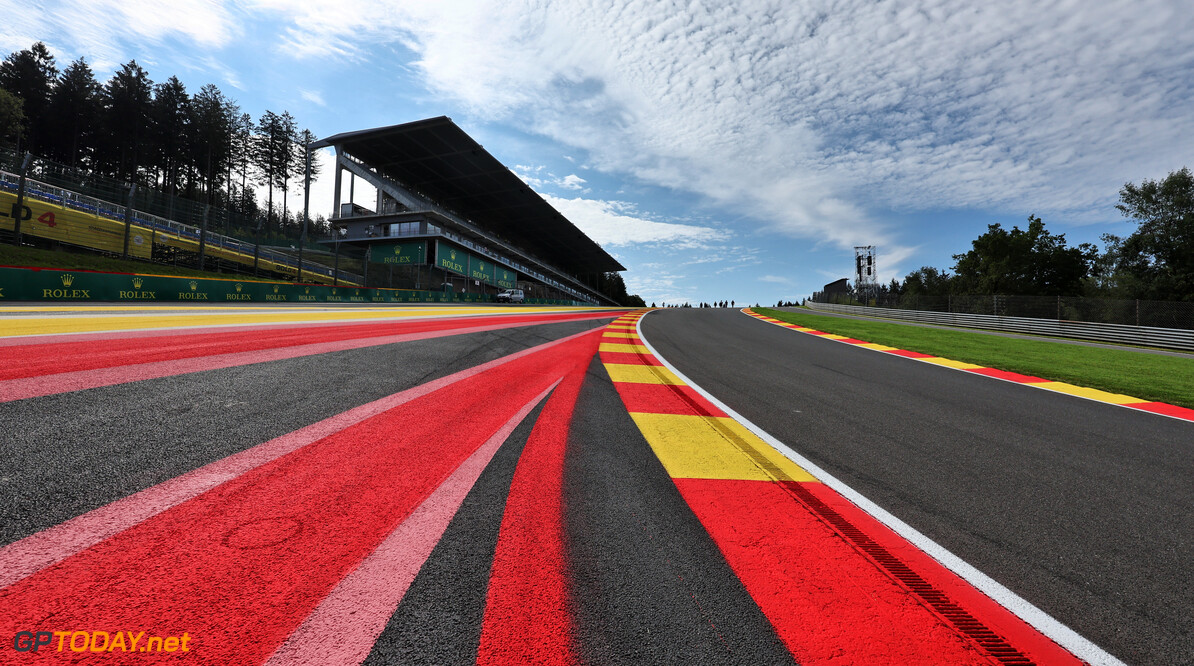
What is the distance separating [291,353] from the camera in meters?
5.23

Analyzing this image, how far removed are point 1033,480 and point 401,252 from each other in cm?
4582

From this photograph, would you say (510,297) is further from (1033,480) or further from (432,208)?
(1033,480)

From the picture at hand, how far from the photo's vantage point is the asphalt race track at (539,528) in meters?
1.30

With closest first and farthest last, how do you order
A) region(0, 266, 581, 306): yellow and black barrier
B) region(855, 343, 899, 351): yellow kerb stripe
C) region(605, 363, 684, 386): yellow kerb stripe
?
region(605, 363, 684, 386): yellow kerb stripe
region(855, 343, 899, 351): yellow kerb stripe
region(0, 266, 581, 306): yellow and black barrier

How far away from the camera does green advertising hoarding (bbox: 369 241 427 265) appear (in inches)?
1606

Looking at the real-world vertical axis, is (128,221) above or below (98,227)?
above

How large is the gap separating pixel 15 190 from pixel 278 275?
11.1 m

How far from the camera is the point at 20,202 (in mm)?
14320

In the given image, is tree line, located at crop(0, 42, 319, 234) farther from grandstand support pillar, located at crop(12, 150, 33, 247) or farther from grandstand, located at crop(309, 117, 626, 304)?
grandstand support pillar, located at crop(12, 150, 33, 247)

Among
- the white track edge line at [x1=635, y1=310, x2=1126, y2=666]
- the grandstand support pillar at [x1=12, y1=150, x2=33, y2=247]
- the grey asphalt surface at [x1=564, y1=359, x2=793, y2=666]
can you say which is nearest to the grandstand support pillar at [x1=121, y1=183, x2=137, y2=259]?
the grandstand support pillar at [x1=12, y1=150, x2=33, y2=247]

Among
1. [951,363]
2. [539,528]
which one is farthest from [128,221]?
[951,363]

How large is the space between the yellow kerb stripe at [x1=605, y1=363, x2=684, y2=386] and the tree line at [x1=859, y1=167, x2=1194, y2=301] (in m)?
41.5

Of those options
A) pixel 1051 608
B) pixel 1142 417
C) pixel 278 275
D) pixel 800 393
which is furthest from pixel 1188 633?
pixel 278 275
